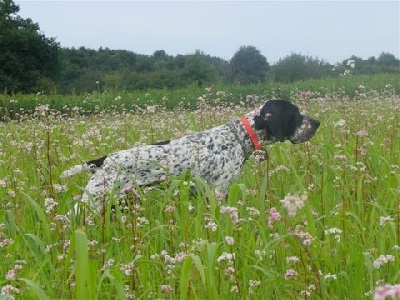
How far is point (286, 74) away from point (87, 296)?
50.5m

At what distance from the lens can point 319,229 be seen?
3336mm

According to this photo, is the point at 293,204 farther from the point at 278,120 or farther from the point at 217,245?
the point at 278,120

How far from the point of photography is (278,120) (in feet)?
17.9

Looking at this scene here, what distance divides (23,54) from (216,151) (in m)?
44.9

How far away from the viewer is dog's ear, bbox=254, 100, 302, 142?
5453mm

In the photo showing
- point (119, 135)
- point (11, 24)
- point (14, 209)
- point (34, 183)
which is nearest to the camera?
point (14, 209)

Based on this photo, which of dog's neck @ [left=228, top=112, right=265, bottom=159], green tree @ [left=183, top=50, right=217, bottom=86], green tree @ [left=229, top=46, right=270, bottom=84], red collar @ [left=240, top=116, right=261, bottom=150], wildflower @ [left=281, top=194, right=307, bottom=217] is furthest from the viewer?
green tree @ [left=229, top=46, right=270, bottom=84]

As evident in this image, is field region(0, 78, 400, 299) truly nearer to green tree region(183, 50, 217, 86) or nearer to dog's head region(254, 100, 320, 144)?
dog's head region(254, 100, 320, 144)

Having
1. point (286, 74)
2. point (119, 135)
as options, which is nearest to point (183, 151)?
point (119, 135)

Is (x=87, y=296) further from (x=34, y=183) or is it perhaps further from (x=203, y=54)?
(x=203, y=54)

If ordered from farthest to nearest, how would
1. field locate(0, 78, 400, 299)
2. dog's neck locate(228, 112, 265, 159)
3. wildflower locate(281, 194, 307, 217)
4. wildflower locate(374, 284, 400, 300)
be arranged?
dog's neck locate(228, 112, 265, 159), field locate(0, 78, 400, 299), wildflower locate(281, 194, 307, 217), wildflower locate(374, 284, 400, 300)

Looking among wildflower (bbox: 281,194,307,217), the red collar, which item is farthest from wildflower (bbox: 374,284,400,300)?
the red collar

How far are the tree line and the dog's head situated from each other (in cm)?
3569

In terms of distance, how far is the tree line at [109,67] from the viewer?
147ft
